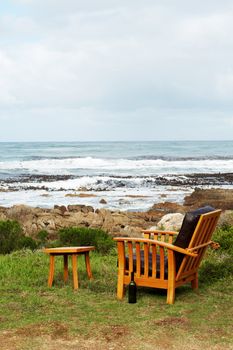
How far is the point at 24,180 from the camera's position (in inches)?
1534

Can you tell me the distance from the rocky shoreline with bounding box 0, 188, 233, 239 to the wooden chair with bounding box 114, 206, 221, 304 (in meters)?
6.75

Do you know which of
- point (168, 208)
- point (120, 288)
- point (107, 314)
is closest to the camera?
point (107, 314)

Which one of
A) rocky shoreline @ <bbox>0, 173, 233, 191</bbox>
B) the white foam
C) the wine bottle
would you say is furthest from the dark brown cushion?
the white foam

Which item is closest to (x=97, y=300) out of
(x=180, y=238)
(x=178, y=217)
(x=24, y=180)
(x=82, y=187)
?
(x=180, y=238)

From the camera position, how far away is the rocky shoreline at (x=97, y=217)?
53.5 feet

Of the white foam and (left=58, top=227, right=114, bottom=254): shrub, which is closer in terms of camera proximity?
(left=58, top=227, right=114, bottom=254): shrub

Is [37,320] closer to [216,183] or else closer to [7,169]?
[216,183]

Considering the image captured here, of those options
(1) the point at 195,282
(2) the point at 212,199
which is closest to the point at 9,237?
(1) the point at 195,282

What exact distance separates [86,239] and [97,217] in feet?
25.0

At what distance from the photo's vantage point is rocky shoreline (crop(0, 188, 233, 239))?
1630 centimetres

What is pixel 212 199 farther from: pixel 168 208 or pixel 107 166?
pixel 107 166

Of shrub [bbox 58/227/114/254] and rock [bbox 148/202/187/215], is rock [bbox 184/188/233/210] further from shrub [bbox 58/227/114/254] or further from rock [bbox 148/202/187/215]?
shrub [bbox 58/227/114/254]

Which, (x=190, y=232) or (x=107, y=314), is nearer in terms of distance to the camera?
(x=107, y=314)

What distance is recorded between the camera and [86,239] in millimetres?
11125
